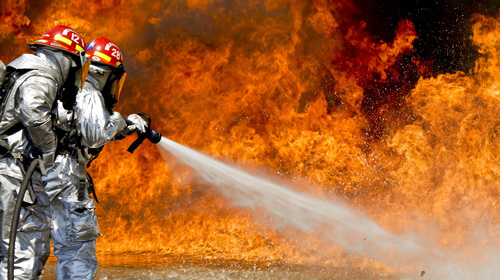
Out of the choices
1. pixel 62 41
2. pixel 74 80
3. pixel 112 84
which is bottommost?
pixel 74 80

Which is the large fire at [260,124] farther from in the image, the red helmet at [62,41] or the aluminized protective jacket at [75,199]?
the red helmet at [62,41]

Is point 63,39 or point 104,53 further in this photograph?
point 104,53

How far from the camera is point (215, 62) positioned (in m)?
7.96

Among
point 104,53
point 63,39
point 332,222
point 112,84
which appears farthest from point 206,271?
point 63,39

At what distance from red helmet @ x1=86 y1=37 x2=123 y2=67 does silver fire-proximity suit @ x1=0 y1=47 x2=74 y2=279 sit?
2.41 feet

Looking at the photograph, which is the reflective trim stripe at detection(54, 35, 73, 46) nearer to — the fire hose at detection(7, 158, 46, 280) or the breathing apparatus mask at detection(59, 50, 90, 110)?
the breathing apparatus mask at detection(59, 50, 90, 110)

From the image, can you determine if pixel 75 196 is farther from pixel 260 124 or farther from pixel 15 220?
pixel 260 124

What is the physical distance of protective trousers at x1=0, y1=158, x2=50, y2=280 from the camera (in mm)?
3182

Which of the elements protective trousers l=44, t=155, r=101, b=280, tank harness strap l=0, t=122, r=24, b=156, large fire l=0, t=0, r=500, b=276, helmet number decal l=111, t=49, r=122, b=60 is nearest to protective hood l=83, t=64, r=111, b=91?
helmet number decal l=111, t=49, r=122, b=60

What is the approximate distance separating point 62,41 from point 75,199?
122cm

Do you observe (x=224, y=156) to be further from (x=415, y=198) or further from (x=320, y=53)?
(x=415, y=198)

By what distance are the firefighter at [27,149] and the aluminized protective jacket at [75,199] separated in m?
0.18

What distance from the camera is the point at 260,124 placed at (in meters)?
7.84

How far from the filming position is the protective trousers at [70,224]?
3604mm
